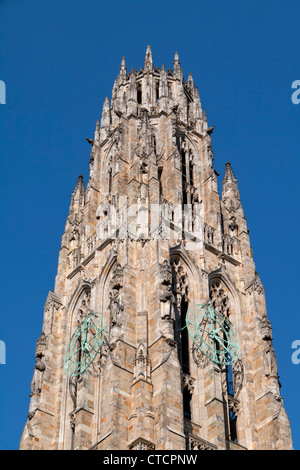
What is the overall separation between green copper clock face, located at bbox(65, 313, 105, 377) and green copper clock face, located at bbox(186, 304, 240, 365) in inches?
153

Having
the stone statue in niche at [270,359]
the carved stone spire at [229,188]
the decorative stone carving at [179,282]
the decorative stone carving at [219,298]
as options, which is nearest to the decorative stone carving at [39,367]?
the decorative stone carving at [179,282]

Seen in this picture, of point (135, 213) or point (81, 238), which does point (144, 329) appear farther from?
point (81, 238)

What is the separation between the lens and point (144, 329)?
34.7 metres

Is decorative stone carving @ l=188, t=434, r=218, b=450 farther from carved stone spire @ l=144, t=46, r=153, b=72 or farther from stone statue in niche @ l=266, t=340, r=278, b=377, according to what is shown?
carved stone spire @ l=144, t=46, r=153, b=72

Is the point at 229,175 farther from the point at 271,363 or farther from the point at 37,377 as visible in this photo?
the point at 37,377

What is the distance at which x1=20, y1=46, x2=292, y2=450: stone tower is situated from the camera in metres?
33.1

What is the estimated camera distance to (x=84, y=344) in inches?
1476

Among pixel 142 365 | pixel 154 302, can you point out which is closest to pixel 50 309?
pixel 154 302

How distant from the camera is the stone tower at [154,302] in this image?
33.1 m

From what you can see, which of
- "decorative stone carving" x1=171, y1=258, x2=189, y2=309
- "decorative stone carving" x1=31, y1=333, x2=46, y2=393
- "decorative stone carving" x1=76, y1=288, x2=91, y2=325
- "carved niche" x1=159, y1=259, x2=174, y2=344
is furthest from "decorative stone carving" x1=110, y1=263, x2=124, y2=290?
"decorative stone carving" x1=31, y1=333, x2=46, y2=393

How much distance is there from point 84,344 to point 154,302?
4116 millimetres

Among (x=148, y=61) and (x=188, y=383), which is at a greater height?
(x=148, y=61)

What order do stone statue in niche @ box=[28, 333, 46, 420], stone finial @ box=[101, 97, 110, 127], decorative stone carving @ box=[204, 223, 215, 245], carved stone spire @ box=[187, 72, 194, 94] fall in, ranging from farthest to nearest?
carved stone spire @ box=[187, 72, 194, 94] → stone finial @ box=[101, 97, 110, 127] → decorative stone carving @ box=[204, 223, 215, 245] → stone statue in niche @ box=[28, 333, 46, 420]

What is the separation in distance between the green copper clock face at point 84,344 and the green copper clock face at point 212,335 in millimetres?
3879
